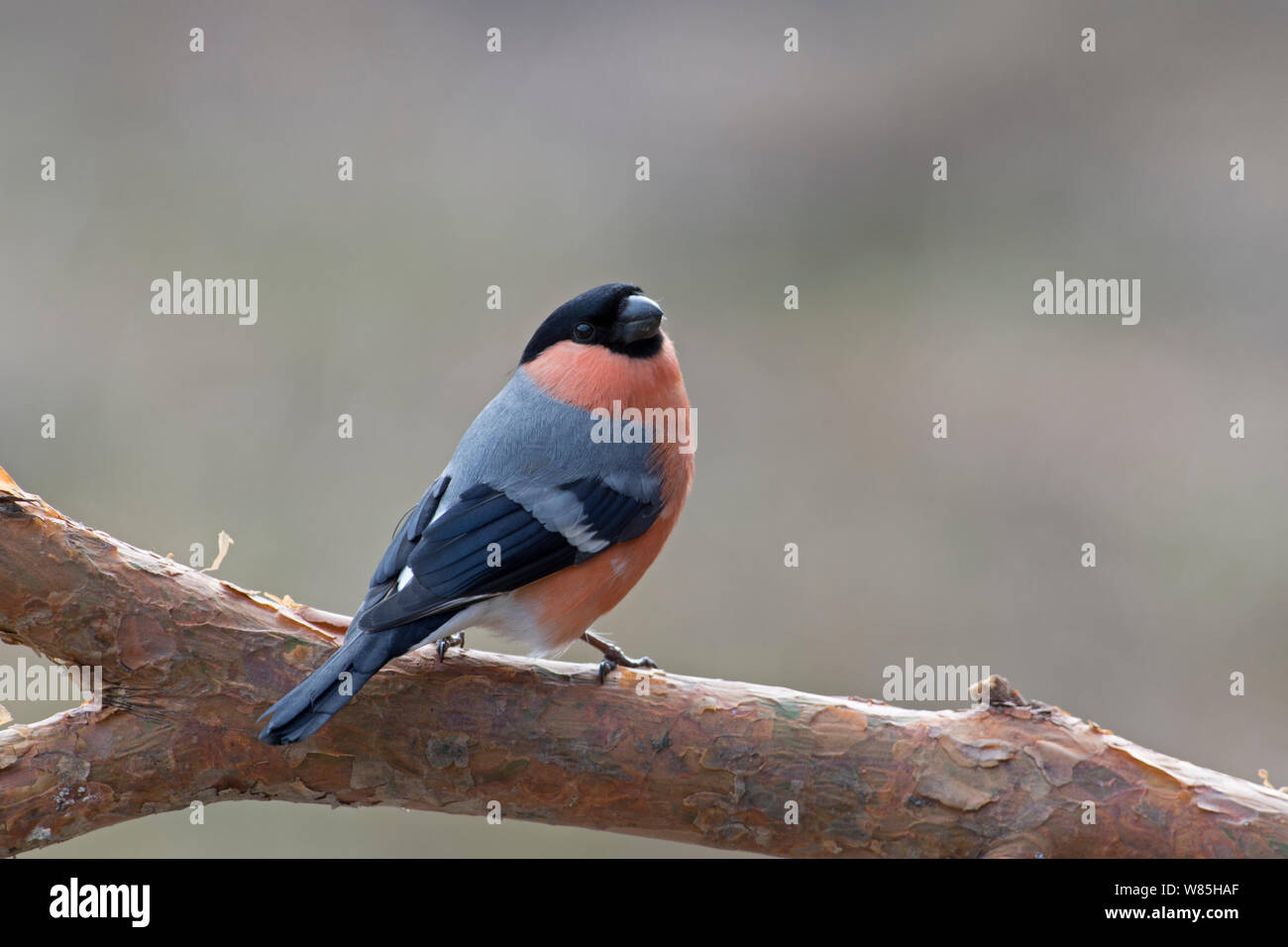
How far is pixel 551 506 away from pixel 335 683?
22.7 inches

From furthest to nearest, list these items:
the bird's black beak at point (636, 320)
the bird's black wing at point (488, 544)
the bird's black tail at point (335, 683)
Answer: the bird's black beak at point (636, 320) < the bird's black wing at point (488, 544) < the bird's black tail at point (335, 683)

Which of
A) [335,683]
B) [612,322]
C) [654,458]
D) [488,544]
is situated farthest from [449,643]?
[612,322]

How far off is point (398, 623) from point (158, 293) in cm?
378

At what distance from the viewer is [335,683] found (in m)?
1.98

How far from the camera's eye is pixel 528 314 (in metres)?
5.52

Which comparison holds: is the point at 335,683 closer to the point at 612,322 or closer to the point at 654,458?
the point at 654,458

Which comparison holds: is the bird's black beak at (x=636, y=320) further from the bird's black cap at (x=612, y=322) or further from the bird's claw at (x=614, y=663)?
the bird's claw at (x=614, y=663)

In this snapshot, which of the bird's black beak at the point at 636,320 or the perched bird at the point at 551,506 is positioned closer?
the perched bird at the point at 551,506

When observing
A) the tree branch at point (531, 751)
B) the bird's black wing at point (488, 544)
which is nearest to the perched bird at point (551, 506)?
the bird's black wing at point (488, 544)

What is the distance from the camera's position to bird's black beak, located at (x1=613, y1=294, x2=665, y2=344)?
2.47m

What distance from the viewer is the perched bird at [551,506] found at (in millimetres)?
2172
